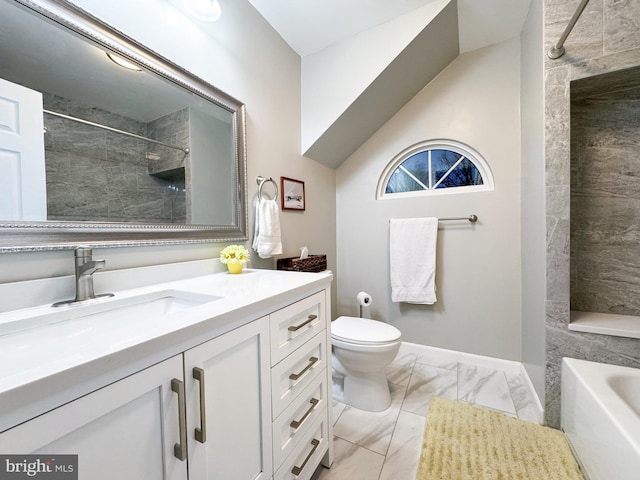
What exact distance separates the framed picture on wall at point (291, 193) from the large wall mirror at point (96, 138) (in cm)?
54

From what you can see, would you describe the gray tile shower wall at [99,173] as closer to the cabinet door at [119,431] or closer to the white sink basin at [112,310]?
the white sink basin at [112,310]

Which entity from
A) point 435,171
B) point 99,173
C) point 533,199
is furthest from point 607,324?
point 99,173

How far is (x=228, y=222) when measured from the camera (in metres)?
1.43

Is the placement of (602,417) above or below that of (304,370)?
below

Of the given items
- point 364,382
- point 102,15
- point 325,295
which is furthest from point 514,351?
point 102,15

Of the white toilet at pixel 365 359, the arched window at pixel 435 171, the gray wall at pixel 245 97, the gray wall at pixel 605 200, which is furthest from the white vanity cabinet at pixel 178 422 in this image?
the gray wall at pixel 605 200

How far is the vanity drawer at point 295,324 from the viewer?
33.8 inches

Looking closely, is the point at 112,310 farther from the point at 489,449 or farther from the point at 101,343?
the point at 489,449

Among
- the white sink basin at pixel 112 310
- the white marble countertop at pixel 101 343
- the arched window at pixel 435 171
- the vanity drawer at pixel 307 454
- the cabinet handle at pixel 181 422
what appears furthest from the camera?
the arched window at pixel 435 171

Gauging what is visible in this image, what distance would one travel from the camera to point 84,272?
0.82m

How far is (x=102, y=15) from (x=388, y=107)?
5.98ft

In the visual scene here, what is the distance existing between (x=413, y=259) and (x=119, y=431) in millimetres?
2040

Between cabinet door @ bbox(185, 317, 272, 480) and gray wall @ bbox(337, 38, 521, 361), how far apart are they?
1727 millimetres

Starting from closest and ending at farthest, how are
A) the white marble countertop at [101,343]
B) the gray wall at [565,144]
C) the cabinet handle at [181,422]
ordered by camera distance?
the white marble countertop at [101,343] → the cabinet handle at [181,422] → the gray wall at [565,144]
